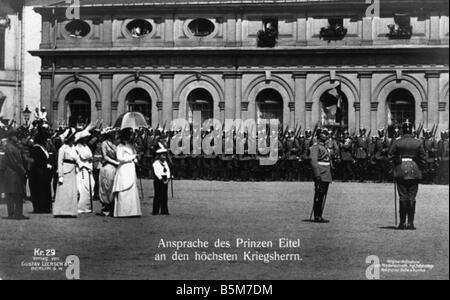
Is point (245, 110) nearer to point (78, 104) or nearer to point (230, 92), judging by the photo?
point (230, 92)

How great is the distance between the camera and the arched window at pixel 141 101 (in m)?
28.9

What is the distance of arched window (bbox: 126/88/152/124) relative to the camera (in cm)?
2891

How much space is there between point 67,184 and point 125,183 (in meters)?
1.28

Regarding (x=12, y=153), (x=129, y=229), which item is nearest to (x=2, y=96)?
(x=12, y=153)

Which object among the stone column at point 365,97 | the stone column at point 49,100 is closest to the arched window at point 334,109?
the stone column at point 365,97

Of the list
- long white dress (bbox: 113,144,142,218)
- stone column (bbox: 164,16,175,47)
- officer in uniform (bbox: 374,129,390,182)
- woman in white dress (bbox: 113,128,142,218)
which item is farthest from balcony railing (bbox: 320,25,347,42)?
long white dress (bbox: 113,144,142,218)

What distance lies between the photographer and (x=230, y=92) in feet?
95.8

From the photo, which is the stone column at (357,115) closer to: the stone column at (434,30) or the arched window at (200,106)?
the arched window at (200,106)

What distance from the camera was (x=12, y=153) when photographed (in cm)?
1616

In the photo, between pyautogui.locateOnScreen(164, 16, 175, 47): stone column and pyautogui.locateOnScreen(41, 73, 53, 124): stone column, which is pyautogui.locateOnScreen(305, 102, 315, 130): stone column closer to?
pyautogui.locateOnScreen(164, 16, 175, 47): stone column

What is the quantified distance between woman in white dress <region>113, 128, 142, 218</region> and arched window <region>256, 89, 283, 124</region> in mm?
12861

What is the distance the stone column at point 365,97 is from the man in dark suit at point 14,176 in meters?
14.4

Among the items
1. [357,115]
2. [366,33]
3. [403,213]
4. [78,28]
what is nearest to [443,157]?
[357,115]
